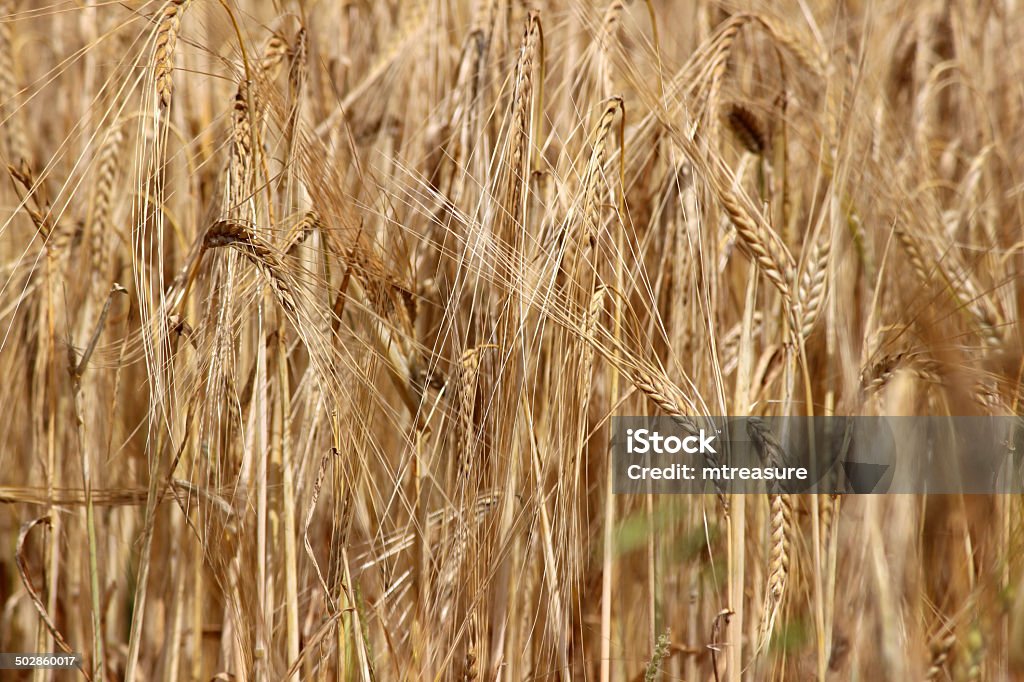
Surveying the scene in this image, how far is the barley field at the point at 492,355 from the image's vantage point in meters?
0.59

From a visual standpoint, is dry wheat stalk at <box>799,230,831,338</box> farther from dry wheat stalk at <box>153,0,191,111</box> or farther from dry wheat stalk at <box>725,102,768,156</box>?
dry wheat stalk at <box>153,0,191,111</box>

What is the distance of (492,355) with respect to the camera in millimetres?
621

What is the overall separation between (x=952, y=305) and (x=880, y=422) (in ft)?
0.50

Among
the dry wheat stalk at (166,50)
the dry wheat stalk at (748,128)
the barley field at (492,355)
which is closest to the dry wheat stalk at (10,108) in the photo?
the barley field at (492,355)

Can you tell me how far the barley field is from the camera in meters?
0.59

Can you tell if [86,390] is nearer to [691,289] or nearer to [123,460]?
[123,460]

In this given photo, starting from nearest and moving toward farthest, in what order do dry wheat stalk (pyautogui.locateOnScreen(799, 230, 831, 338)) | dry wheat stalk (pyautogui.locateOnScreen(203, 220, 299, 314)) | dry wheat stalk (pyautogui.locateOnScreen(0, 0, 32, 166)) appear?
dry wheat stalk (pyautogui.locateOnScreen(203, 220, 299, 314))
dry wheat stalk (pyautogui.locateOnScreen(799, 230, 831, 338))
dry wheat stalk (pyautogui.locateOnScreen(0, 0, 32, 166))

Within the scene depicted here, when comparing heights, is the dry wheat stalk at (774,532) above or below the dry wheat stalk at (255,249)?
below

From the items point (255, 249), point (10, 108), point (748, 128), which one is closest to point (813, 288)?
point (748, 128)

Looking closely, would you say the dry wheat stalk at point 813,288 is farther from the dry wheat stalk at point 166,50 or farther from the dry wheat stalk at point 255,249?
the dry wheat stalk at point 166,50

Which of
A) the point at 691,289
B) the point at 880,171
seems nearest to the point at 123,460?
the point at 691,289

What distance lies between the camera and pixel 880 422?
2.20 ft

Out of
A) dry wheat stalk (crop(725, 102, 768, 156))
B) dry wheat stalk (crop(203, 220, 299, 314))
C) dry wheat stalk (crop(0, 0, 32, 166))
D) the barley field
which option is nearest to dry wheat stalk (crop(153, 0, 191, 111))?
the barley field

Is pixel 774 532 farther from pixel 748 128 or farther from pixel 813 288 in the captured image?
pixel 748 128
